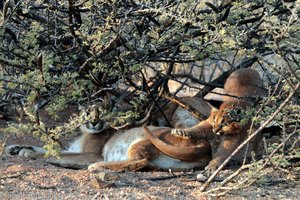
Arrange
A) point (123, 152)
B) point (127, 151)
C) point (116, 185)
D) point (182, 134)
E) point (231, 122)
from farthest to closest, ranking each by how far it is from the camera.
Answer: point (123, 152) → point (127, 151) → point (182, 134) → point (231, 122) → point (116, 185)

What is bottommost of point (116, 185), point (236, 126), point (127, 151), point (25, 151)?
point (25, 151)

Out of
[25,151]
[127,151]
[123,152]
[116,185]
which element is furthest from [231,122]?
[25,151]

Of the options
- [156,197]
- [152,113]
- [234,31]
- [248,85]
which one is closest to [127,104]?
[152,113]

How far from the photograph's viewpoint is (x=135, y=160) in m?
5.30

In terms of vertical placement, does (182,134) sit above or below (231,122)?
below

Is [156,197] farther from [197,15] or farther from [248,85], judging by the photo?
[248,85]

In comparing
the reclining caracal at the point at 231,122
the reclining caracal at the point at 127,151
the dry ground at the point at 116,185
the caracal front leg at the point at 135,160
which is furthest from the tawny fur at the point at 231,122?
the dry ground at the point at 116,185

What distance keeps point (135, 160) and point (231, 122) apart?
2.71ft

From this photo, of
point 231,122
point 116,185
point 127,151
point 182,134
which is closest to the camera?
point 116,185

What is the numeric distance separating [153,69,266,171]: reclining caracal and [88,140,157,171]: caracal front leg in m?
0.25

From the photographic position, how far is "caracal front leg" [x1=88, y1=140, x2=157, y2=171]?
5.19 meters

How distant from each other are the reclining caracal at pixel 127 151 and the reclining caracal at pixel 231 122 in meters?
0.10

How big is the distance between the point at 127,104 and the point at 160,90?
2.52 feet

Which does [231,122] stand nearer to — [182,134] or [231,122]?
[231,122]
